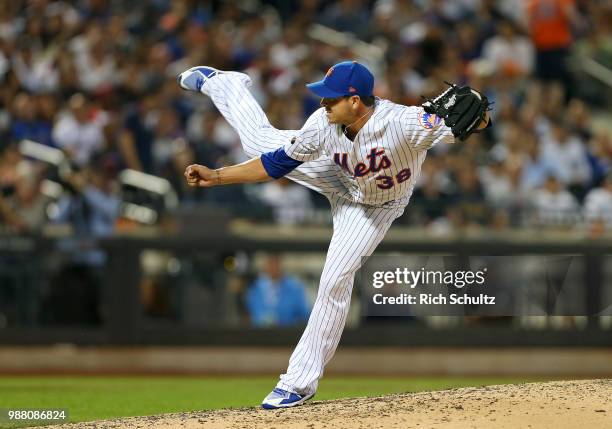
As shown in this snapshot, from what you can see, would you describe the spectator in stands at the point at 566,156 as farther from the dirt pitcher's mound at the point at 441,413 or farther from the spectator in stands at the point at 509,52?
the dirt pitcher's mound at the point at 441,413

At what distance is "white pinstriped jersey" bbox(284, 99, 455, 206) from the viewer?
6.41m

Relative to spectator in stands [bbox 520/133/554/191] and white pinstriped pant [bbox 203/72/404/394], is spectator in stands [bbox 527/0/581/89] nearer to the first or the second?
spectator in stands [bbox 520/133/554/191]

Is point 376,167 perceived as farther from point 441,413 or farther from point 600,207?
point 600,207

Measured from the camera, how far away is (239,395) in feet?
30.9

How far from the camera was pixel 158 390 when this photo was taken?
988 cm

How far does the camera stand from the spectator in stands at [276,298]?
11.6m

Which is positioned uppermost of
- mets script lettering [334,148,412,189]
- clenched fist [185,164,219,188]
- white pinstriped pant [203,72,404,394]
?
mets script lettering [334,148,412,189]

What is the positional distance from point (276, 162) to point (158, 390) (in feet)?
12.6

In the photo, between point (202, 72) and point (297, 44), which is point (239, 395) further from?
point (297, 44)

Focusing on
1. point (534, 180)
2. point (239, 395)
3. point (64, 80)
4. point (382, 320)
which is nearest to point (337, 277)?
point (239, 395)

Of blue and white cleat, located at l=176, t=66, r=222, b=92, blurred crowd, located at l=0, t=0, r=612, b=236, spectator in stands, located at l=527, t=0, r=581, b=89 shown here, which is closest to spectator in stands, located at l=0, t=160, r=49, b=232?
blurred crowd, located at l=0, t=0, r=612, b=236

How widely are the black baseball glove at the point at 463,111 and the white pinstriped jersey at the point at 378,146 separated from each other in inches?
4.3

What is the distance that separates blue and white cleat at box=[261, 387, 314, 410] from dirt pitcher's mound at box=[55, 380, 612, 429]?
2.7 inches

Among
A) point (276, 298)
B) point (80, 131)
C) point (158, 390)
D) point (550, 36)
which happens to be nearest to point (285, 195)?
point (276, 298)
